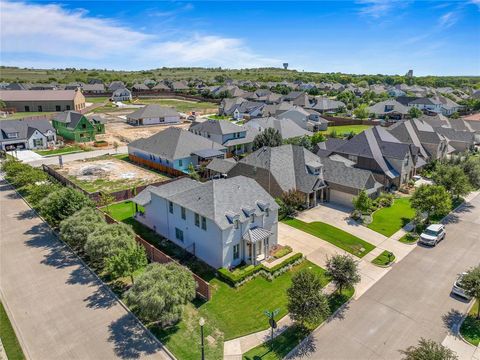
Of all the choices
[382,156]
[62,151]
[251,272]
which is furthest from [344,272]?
[62,151]

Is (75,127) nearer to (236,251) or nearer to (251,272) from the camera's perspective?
(236,251)

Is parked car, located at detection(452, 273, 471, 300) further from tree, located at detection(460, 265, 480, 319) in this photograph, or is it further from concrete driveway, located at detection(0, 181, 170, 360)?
concrete driveway, located at detection(0, 181, 170, 360)

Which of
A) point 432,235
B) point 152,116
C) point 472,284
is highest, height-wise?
point 152,116

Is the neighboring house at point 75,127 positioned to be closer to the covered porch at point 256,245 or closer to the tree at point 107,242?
the tree at point 107,242

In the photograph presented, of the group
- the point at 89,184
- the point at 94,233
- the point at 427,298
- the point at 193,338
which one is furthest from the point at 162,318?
the point at 89,184

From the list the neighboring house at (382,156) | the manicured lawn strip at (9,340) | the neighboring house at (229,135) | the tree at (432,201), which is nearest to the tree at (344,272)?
the tree at (432,201)

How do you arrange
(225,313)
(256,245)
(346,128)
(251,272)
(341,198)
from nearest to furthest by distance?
(225,313), (251,272), (256,245), (341,198), (346,128)
